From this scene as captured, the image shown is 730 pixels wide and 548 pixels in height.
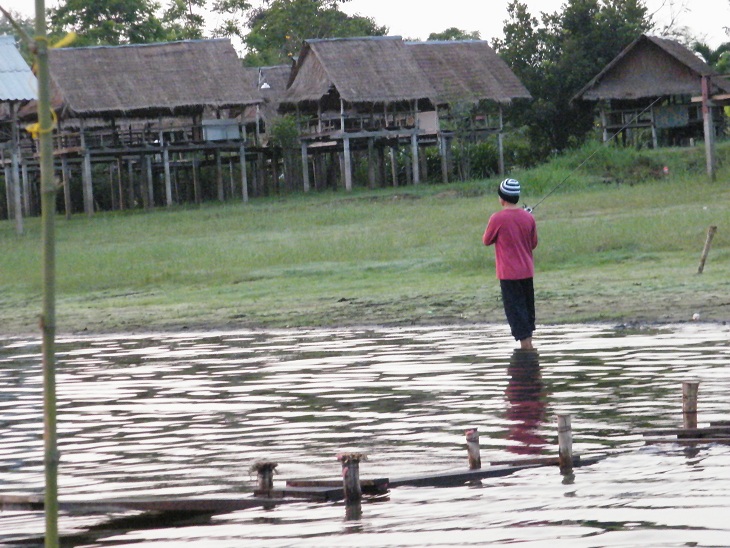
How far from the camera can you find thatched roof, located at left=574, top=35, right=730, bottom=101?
4731cm

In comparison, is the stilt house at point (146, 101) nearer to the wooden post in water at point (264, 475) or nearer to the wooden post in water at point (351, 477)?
the wooden post in water at point (264, 475)

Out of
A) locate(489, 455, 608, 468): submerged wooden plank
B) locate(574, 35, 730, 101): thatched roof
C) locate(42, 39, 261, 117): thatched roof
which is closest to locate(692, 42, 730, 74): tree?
locate(574, 35, 730, 101): thatched roof

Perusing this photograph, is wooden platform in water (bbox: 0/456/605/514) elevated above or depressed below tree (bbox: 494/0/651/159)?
below

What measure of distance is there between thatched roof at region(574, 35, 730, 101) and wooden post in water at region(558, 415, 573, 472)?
139ft

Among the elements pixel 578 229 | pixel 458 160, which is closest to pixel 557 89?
pixel 458 160

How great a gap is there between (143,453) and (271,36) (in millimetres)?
59439

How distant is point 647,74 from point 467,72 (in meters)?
6.61

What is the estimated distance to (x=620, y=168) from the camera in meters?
39.7

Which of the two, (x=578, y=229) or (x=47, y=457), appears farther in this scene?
(x=578, y=229)

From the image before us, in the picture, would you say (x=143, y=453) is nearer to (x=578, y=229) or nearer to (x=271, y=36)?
(x=578, y=229)

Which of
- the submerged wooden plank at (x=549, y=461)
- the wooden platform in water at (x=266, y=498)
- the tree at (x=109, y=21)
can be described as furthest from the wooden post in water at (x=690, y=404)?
the tree at (x=109, y=21)

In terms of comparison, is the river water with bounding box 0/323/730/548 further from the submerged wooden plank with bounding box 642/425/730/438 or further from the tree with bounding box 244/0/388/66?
the tree with bounding box 244/0/388/66

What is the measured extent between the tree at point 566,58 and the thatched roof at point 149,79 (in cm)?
1211

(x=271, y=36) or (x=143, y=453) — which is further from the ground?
(x=271, y=36)
